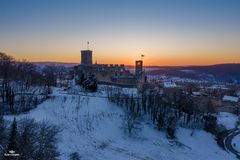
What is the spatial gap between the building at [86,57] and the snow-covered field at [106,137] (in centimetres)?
3286

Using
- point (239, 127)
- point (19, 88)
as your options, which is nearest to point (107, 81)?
point (19, 88)

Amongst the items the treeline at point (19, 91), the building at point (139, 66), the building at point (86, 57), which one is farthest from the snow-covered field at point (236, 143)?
the building at point (86, 57)

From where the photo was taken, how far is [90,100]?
43.9 metres

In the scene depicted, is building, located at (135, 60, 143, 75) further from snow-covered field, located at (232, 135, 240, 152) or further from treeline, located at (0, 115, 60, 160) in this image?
treeline, located at (0, 115, 60, 160)

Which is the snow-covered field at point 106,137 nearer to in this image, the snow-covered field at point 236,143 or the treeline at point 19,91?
the treeline at point 19,91

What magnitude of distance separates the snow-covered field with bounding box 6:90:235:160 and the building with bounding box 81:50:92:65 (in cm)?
3286

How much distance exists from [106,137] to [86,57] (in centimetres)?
4613

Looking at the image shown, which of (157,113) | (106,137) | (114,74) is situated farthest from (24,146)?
(114,74)

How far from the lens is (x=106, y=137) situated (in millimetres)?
34094

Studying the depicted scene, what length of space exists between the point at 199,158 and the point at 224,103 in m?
56.0

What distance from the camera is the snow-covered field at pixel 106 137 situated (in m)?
29.8

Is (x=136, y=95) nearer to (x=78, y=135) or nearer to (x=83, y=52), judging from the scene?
(x=78, y=135)

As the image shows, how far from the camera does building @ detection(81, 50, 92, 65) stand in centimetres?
7769

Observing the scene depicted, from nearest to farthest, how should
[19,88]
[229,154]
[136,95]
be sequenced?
[229,154] < [19,88] < [136,95]
